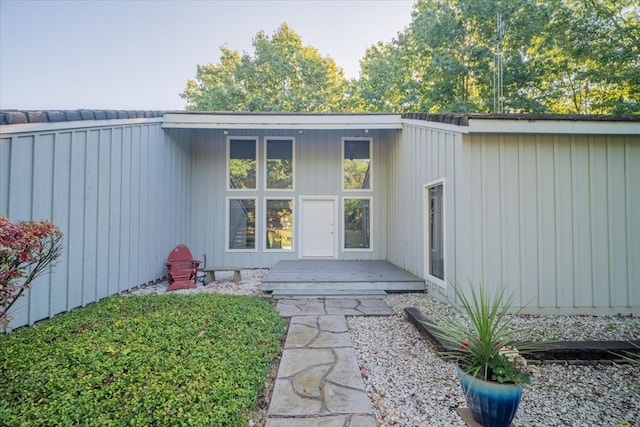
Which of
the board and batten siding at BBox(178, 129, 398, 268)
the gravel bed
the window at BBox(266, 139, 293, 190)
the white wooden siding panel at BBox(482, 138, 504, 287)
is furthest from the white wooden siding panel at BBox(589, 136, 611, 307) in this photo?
the window at BBox(266, 139, 293, 190)

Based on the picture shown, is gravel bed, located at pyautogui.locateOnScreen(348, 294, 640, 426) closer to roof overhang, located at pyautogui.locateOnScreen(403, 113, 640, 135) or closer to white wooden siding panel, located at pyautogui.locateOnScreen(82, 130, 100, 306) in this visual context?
roof overhang, located at pyautogui.locateOnScreen(403, 113, 640, 135)

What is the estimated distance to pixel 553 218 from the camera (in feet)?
13.9

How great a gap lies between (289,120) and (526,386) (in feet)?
19.8

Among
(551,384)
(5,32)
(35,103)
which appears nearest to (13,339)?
(551,384)

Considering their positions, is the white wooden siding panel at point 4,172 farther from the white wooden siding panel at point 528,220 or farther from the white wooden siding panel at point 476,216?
the white wooden siding panel at point 528,220

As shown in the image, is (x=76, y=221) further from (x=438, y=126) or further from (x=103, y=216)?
(x=438, y=126)

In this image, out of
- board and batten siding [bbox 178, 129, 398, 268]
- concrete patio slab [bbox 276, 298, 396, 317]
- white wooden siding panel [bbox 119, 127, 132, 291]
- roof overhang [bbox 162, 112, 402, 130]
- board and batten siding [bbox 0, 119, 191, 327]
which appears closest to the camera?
board and batten siding [bbox 0, 119, 191, 327]

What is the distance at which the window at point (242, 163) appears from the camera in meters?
7.86

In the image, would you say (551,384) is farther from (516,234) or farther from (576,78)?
(576,78)

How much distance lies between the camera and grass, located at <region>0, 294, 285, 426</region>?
1951 millimetres

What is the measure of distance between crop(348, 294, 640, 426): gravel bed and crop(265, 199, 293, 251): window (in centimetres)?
453

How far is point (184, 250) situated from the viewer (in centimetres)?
624

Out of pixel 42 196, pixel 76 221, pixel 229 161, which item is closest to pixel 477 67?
pixel 229 161

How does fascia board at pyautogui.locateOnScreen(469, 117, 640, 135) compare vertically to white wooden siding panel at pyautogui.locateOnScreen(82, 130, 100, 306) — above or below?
above
